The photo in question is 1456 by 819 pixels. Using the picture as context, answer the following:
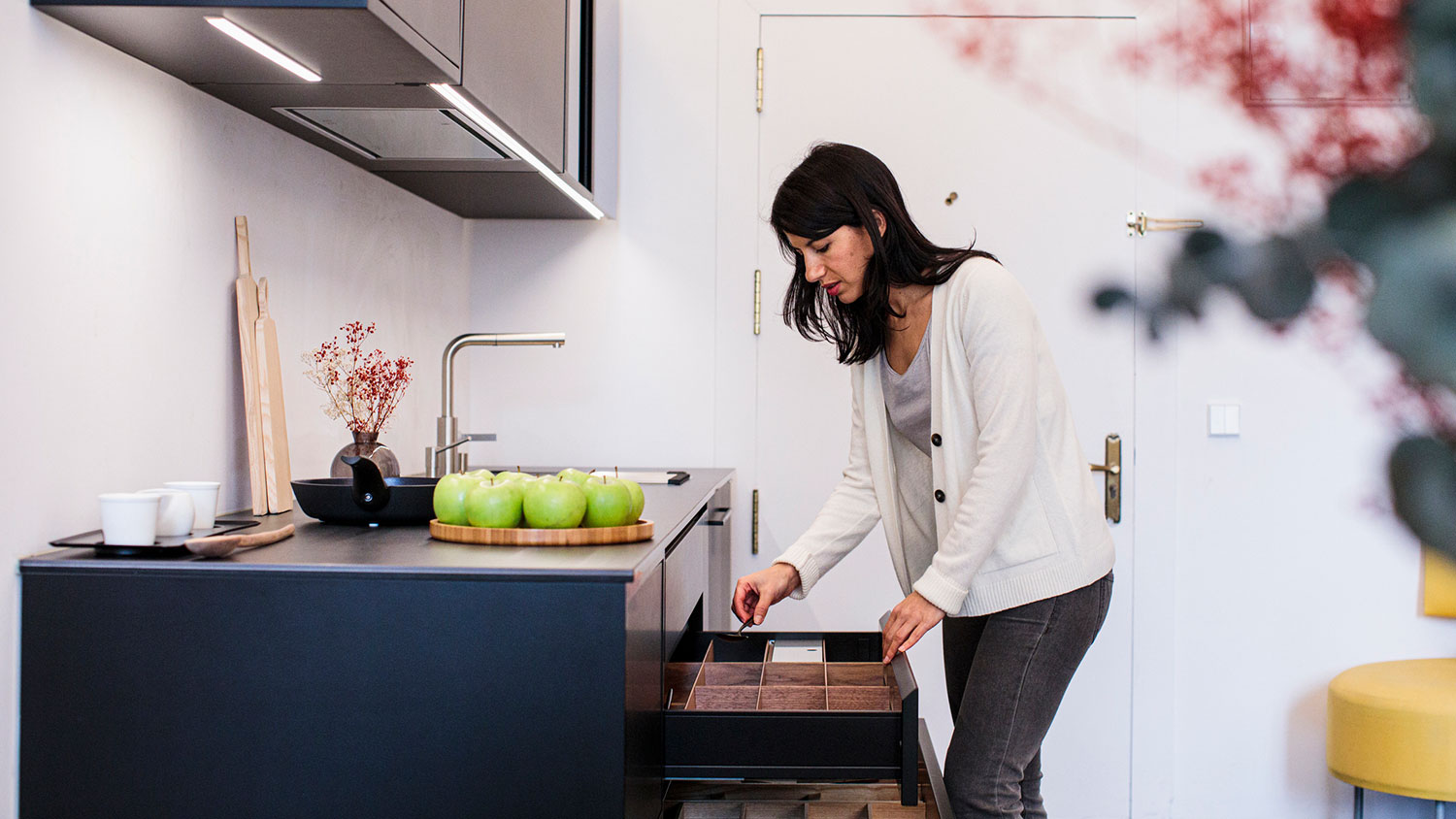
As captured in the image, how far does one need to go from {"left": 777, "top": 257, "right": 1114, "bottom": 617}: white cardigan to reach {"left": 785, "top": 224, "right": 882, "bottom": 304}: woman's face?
4.6 inches

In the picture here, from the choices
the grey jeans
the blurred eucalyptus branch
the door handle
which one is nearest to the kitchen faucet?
the grey jeans

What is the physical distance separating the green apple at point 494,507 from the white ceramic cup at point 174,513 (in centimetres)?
33

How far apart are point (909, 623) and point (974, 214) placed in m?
1.64

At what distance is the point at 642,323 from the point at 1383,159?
1933 mm

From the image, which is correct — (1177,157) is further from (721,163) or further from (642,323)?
(642,323)

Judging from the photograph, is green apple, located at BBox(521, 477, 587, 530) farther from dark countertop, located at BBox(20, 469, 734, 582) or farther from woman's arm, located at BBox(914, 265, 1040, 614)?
woman's arm, located at BBox(914, 265, 1040, 614)

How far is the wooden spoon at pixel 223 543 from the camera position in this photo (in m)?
1.18

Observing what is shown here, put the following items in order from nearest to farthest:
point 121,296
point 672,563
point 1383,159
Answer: point 121,296 < point 672,563 < point 1383,159

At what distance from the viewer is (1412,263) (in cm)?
278

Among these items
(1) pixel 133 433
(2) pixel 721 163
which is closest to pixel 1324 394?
(2) pixel 721 163

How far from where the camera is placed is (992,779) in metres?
1.47

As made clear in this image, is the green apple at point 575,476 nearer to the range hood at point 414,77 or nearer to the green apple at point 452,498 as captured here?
the green apple at point 452,498

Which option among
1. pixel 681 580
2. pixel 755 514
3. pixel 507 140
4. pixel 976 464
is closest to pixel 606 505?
pixel 681 580

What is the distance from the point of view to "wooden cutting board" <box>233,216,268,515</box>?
1638mm
